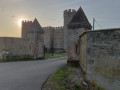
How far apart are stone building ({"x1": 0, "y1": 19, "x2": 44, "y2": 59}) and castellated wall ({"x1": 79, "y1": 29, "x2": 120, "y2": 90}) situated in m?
15.5

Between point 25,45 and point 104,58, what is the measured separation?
16992 millimetres

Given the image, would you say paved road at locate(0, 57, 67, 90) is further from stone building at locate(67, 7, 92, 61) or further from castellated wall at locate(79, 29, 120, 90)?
stone building at locate(67, 7, 92, 61)

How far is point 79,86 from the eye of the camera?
24.1 ft

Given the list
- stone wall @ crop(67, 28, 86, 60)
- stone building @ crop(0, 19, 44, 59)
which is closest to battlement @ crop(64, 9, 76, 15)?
stone building @ crop(0, 19, 44, 59)

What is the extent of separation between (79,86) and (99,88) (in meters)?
1.19

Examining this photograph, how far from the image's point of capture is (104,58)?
691 cm

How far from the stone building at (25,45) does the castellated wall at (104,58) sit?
1546 cm

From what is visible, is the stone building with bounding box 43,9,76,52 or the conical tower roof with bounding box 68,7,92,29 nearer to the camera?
the conical tower roof with bounding box 68,7,92,29

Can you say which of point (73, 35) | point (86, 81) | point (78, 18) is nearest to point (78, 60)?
point (73, 35)

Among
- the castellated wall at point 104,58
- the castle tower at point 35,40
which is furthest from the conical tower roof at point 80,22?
the castle tower at point 35,40

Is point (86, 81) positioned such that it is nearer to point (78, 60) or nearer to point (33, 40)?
point (78, 60)

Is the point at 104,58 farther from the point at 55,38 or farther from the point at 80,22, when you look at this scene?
the point at 55,38

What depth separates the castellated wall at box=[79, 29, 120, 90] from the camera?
6480 millimetres

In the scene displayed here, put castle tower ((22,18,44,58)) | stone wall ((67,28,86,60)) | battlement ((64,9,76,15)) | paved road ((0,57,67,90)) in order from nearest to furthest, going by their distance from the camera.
A: paved road ((0,57,67,90)) → stone wall ((67,28,86,60)) → castle tower ((22,18,44,58)) → battlement ((64,9,76,15))
